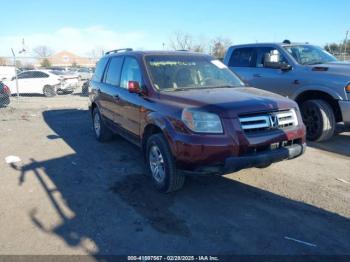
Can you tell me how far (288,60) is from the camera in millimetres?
7375

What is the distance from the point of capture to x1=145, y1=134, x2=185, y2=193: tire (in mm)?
4207

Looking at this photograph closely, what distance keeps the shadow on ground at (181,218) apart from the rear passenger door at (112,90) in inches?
44.1

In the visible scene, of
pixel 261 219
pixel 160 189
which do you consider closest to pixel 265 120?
pixel 261 219

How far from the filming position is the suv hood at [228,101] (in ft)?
13.0

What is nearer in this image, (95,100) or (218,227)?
(218,227)

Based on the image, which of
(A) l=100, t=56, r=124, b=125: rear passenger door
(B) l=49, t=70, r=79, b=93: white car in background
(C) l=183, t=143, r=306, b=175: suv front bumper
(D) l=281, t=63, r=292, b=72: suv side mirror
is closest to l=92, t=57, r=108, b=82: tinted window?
(A) l=100, t=56, r=124, b=125: rear passenger door

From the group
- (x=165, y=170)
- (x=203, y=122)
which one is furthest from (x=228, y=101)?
(x=165, y=170)

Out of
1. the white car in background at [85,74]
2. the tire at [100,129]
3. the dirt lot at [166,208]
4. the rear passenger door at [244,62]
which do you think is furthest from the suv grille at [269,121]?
the white car in background at [85,74]

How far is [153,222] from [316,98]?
15.7 ft

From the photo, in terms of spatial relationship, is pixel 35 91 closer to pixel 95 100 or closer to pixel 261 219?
pixel 95 100

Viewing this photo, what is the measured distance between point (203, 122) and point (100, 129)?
3887 mm

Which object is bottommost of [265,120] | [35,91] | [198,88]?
[35,91]

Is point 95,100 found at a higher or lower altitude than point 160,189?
higher

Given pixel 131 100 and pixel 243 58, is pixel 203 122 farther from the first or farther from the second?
→ pixel 243 58
